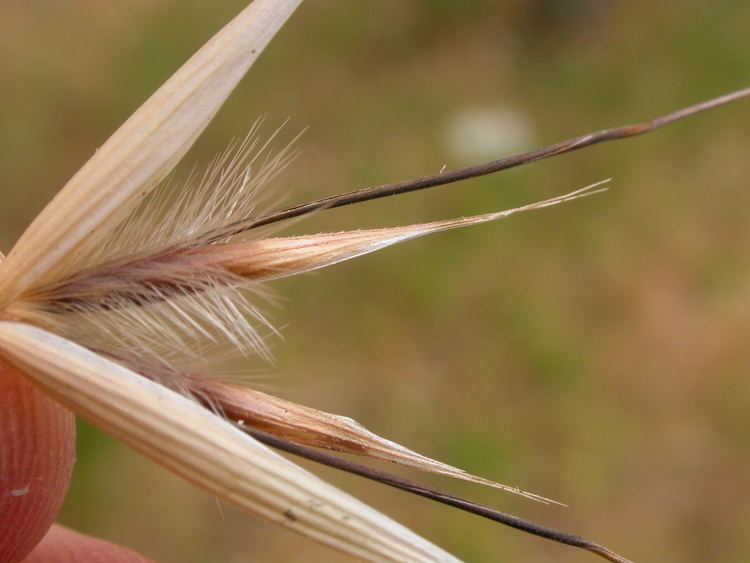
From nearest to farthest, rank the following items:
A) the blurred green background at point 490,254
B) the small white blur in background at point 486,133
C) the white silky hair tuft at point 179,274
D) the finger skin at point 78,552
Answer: the white silky hair tuft at point 179,274
the finger skin at point 78,552
the blurred green background at point 490,254
the small white blur in background at point 486,133

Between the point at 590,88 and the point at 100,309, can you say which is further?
the point at 590,88

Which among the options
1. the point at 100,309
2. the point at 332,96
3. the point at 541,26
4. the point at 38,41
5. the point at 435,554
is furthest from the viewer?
the point at 541,26

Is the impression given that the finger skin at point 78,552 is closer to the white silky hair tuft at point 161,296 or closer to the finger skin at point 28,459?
the finger skin at point 28,459

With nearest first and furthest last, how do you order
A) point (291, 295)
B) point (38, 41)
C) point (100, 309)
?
point (100, 309) → point (291, 295) → point (38, 41)

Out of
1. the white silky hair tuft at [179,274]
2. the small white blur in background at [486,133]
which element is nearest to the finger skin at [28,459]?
the white silky hair tuft at [179,274]

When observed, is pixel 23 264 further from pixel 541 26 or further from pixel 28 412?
pixel 541 26

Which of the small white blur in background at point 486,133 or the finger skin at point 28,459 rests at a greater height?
the small white blur in background at point 486,133

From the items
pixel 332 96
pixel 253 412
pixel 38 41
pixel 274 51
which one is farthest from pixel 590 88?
pixel 253 412
